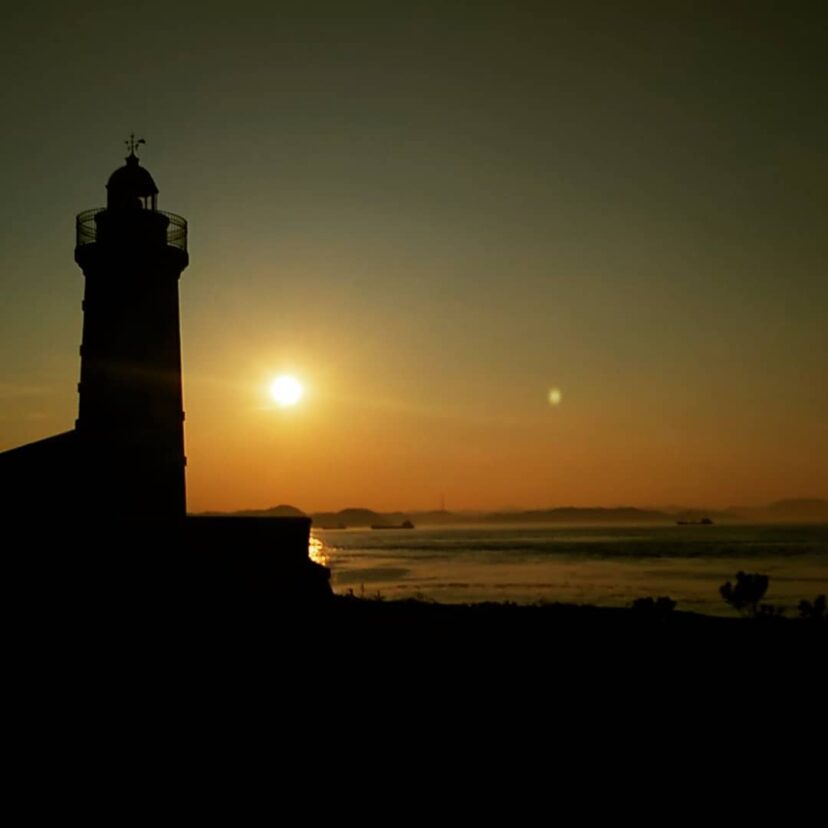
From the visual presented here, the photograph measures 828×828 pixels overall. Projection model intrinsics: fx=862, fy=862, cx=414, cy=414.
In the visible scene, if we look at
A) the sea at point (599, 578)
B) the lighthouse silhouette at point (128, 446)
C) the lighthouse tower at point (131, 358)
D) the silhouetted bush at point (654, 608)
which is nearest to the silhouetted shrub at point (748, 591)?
the silhouetted bush at point (654, 608)

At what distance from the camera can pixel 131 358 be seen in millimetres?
19438

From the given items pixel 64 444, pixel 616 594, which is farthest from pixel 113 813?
pixel 616 594

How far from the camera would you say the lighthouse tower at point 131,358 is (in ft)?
63.6

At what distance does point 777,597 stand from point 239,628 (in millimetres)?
44643

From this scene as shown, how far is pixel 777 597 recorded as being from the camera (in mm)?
53844

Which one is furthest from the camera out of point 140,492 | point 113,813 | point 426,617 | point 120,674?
point 426,617

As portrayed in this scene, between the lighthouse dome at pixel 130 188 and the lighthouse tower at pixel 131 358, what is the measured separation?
0.78 feet

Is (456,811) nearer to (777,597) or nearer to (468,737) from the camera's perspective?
(468,737)

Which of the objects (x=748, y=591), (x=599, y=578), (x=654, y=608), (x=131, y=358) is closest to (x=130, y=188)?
(x=131, y=358)

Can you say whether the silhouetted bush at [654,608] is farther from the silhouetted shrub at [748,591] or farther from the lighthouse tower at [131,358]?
the lighthouse tower at [131,358]

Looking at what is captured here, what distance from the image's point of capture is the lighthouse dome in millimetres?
20438

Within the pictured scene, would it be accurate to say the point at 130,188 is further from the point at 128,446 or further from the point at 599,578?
the point at 599,578

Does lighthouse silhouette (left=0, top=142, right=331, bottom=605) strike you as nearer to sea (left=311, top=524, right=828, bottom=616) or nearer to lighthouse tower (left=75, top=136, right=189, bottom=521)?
lighthouse tower (left=75, top=136, right=189, bottom=521)

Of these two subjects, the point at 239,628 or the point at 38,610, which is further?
the point at 239,628
